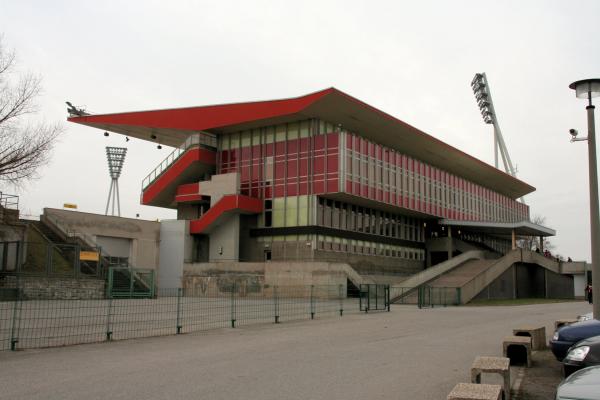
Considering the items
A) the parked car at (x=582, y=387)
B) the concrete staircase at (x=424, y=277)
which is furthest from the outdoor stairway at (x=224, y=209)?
the parked car at (x=582, y=387)

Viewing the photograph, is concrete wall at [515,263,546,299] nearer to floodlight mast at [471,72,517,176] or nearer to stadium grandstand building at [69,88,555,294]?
stadium grandstand building at [69,88,555,294]

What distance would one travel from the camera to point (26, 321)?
47.2 ft

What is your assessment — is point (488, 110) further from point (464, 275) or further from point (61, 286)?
point (61, 286)

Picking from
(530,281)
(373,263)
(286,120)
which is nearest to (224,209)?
(286,120)

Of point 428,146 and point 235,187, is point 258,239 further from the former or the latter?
point 428,146

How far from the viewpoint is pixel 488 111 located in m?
89.6

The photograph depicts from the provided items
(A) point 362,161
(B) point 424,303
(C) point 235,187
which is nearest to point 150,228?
(C) point 235,187

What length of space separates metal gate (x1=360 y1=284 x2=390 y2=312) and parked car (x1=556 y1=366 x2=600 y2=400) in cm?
2133

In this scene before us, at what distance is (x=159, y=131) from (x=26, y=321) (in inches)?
1617

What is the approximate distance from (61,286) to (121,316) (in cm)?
1783

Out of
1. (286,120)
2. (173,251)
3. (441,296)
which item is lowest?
(441,296)

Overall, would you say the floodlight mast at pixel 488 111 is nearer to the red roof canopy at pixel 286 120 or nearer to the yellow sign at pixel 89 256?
the red roof canopy at pixel 286 120

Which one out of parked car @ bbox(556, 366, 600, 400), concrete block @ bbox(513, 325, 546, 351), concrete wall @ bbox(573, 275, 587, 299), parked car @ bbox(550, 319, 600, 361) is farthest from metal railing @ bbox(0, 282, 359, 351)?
concrete wall @ bbox(573, 275, 587, 299)

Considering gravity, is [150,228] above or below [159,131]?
below
